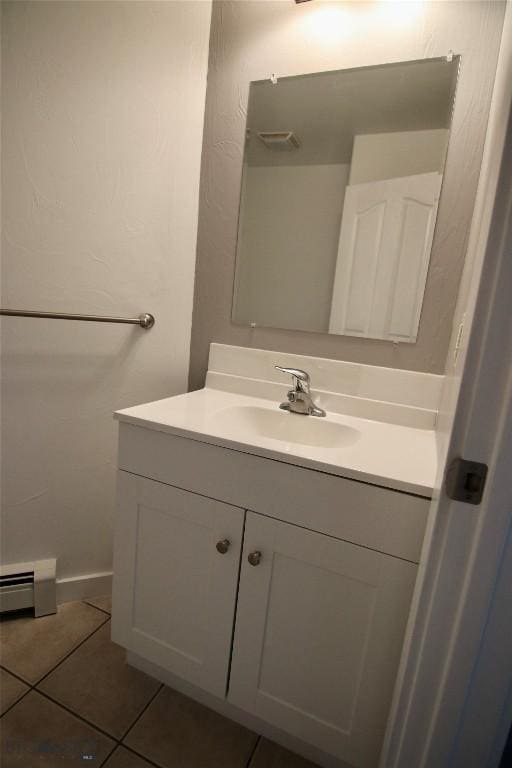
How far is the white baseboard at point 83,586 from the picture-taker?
4.26 ft

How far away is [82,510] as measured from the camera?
1.28 meters

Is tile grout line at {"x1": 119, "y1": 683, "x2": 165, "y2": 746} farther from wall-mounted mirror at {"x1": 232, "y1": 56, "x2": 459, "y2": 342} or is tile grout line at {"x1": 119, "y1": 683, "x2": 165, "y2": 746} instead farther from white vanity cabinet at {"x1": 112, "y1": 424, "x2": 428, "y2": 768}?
wall-mounted mirror at {"x1": 232, "y1": 56, "x2": 459, "y2": 342}

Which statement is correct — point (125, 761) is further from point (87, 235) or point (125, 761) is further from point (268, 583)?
point (87, 235)

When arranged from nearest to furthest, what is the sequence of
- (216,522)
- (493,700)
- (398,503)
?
(493,700), (398,503), (216,522)

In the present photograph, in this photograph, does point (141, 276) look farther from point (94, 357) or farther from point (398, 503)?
point (398, 503)

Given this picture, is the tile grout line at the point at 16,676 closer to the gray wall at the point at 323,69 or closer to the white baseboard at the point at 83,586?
the white baseboard at the point at 83,586

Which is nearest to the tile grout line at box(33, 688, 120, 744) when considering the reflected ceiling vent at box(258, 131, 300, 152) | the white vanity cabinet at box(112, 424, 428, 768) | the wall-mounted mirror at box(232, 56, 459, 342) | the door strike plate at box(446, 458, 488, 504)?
the white vanity cabinet at box(112, 424, 428, 768)

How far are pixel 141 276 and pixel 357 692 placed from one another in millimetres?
1194

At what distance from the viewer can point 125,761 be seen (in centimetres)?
85

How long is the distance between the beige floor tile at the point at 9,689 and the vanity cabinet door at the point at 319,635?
1.93ft

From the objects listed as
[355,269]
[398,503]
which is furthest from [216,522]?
[355,269]

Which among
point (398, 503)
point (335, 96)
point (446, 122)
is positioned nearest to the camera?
point (398, 503)

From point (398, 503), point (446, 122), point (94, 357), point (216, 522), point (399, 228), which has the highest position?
point (446, 122)

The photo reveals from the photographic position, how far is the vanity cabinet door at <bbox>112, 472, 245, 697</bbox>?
86 cm
